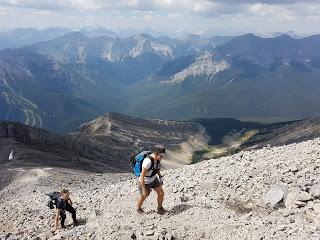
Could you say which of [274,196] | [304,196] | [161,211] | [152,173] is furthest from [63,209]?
[304,196]

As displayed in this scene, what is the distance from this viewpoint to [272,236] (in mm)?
18828

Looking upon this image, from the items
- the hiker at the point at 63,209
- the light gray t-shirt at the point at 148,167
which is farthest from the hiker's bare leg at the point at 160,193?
the hiker at the point at 63,209

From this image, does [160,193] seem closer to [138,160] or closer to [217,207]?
[138,160]

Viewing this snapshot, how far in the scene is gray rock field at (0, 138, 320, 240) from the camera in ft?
67.2

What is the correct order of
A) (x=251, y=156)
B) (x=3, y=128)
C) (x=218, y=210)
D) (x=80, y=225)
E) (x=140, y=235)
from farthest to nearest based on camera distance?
(x=3, y=128) < (x=251, y=156) < (x=80, y=225) < (x=218, y=210) < (x=140, y=235)

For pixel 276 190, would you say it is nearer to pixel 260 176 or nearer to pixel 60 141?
pixel 260 176

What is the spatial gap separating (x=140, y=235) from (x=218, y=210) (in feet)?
14.4

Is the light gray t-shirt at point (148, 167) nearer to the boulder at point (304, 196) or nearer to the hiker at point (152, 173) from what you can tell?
the hiker at point (152, 173)

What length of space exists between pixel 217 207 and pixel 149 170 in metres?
4.10

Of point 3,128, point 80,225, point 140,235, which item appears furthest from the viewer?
point 3,128

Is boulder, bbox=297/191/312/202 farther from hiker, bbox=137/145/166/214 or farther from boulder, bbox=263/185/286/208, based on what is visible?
hiker, bbox=137/145/166/214

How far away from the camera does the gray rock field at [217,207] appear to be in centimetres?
2048

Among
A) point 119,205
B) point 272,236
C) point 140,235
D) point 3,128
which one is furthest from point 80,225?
point 3,128

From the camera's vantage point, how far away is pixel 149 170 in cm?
2255
